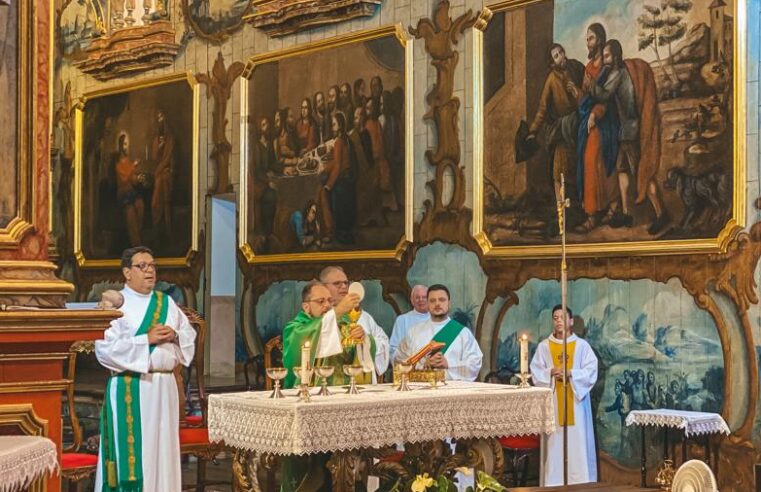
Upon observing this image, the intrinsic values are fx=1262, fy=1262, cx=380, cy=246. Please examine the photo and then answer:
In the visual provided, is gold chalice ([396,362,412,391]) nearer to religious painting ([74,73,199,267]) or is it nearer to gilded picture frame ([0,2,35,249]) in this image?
gilded picture frame ([0,2,35,249])

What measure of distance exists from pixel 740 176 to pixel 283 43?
7107mm

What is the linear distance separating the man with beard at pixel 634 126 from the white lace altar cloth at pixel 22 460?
8.57 m

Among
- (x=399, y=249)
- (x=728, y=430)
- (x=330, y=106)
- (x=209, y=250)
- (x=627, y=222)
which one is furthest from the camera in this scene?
(x=209, y=250)

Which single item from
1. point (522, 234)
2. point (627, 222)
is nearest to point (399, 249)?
point (522, 234)

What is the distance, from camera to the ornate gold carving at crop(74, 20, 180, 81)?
18188 millimetres

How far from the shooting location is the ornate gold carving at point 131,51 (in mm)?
18188

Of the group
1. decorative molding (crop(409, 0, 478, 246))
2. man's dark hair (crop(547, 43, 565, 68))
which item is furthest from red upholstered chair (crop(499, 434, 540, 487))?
man's dark hair (crop(547, 43, 565, 68))

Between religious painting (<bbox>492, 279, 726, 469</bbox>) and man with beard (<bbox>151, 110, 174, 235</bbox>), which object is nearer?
religious painting (<bbox>492, 279, 726, 469</bbox>)

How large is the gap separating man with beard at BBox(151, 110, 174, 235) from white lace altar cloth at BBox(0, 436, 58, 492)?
13912 mm

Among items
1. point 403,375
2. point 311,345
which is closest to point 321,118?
point 311,345

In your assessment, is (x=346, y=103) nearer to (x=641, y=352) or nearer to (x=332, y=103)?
(x=332, y=103)

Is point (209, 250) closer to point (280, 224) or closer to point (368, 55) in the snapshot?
point (280, 224)

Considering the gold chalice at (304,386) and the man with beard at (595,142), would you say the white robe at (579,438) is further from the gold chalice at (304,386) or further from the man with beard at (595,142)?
the gold chalice at (304,386)

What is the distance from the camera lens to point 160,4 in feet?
60.3
